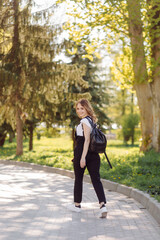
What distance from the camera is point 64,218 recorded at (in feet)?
18.9

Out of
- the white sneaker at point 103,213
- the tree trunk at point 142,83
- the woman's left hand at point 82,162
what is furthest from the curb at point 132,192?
the tree trunk at point 142,83

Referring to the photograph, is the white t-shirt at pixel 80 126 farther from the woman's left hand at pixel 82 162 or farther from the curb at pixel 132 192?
the curb at pixel 132 192

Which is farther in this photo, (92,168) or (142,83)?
(142,83)

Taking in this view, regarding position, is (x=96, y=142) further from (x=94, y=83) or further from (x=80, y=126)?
(x=94, y=83)

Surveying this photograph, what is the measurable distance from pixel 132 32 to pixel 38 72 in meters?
4.81

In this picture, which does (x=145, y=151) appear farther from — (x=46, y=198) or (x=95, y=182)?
(x=95, y=182)

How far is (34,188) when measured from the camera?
888 cm

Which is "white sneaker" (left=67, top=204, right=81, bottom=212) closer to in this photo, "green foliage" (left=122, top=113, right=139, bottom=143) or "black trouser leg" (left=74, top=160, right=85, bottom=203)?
"black trouser leg" (left=74, top=160, right=85, bottom=203)

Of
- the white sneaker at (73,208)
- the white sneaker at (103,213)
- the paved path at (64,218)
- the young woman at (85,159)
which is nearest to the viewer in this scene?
A: the paved path at (64,218)

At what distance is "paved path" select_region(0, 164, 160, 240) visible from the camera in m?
4.84

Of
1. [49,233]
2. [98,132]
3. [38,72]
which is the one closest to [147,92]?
[38,72]

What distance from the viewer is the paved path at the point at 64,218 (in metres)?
4.84

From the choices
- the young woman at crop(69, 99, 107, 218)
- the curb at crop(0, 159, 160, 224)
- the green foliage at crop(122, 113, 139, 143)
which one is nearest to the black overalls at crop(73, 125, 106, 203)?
the young woman at crop(69, 99, 107, 218)

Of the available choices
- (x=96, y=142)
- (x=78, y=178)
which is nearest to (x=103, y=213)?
(x=78, y=178)
